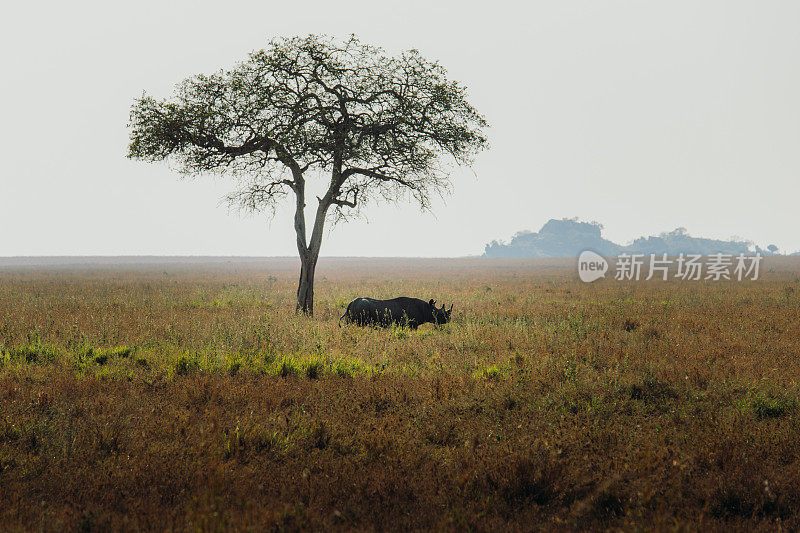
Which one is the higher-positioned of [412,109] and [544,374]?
[412,109]

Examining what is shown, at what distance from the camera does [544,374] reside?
8516mm

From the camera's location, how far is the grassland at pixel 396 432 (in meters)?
4.27

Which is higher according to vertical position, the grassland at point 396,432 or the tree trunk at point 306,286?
the tree trunk at point 306,286

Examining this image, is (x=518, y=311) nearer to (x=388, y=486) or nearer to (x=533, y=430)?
(x=533, y=430)

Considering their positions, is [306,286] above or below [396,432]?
above

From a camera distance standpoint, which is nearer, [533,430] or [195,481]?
[195,481]

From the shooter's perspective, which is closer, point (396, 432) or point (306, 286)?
point (396, 432)

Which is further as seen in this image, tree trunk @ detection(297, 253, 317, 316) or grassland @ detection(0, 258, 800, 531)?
tree trunk @ detection(297, 253, 317, 316)

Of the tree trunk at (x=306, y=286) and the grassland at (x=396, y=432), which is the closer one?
the grassland at (x=396, y=432)

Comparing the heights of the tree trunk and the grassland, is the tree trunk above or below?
above

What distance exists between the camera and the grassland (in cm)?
427

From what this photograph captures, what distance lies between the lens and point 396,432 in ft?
19.5

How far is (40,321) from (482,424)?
14.2 meters

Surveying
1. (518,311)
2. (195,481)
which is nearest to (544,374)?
(195,481)
